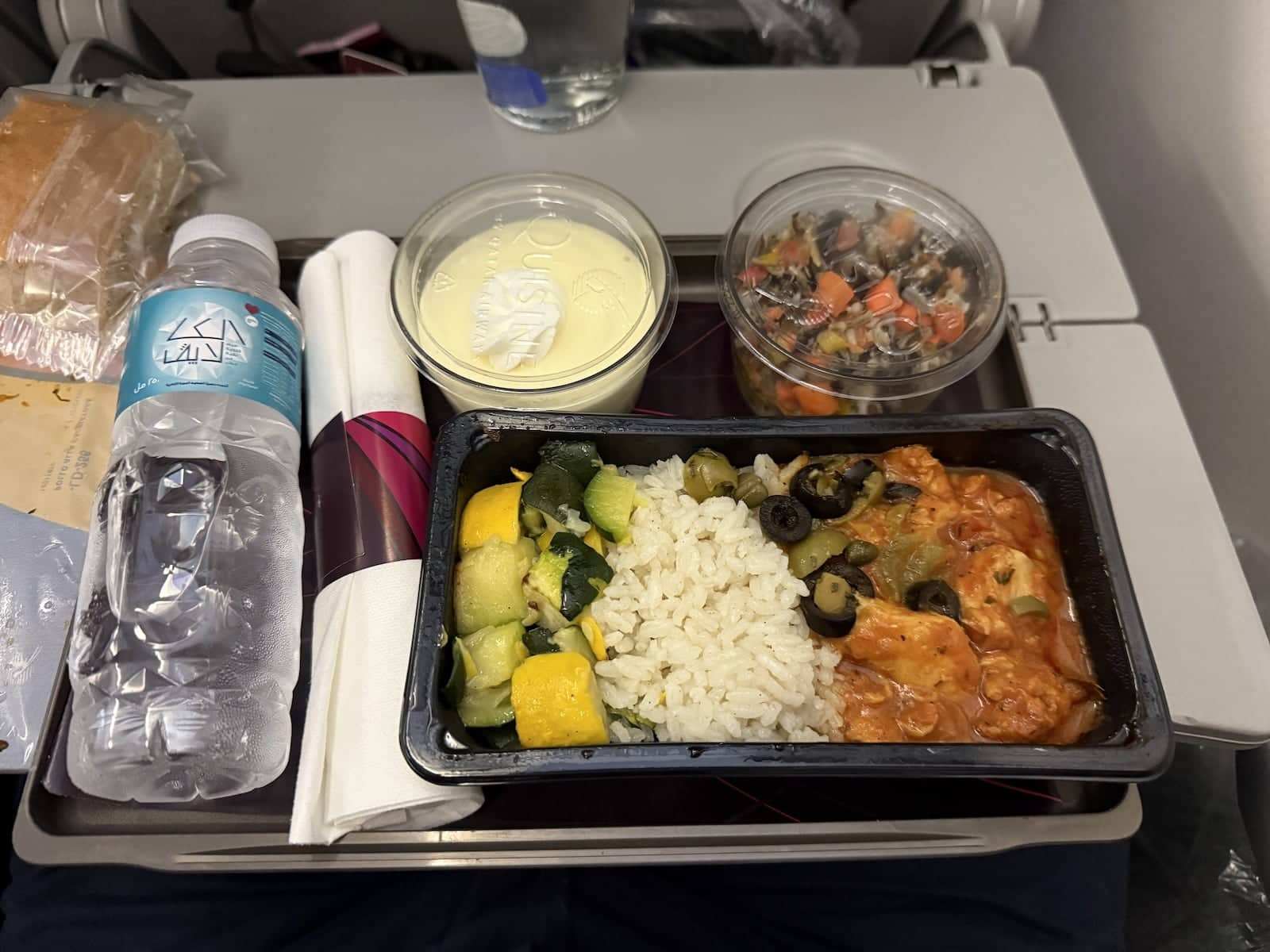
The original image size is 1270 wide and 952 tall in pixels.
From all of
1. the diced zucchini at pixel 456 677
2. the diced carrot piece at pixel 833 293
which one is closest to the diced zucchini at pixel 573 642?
the diced zucchini at pixel 456 677

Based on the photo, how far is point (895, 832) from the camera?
3.51 ft

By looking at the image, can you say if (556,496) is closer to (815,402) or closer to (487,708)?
(487,708)

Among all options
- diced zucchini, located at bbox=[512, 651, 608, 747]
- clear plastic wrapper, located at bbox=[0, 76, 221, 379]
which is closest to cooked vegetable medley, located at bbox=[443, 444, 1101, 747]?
diced zucchini, located at bbox=[512, 651, 608, 747]

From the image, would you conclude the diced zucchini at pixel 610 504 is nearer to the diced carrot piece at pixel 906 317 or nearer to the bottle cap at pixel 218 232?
the diced carrot piece at pixel 906 317

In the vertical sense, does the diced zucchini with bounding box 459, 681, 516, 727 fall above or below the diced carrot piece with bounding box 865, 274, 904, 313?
below

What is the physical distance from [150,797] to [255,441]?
50 cm

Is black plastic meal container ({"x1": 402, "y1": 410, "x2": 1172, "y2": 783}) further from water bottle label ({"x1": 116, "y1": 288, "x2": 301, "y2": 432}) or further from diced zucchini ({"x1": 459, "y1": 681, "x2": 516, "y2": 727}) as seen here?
water bottle label ({"x1": 116, "y1": 288, "x2": 301, "y2": 432})

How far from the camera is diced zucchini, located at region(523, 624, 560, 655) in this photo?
40.4 inches

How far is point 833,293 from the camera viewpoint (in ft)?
4.18

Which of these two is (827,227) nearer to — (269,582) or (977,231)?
(977,231)

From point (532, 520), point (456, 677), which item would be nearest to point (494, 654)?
point (456, 677)

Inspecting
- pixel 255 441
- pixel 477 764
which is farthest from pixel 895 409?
pixel 255 441

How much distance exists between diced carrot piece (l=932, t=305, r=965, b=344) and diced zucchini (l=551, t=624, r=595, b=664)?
2.36 feet

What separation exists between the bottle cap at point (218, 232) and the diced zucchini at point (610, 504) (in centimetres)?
70
